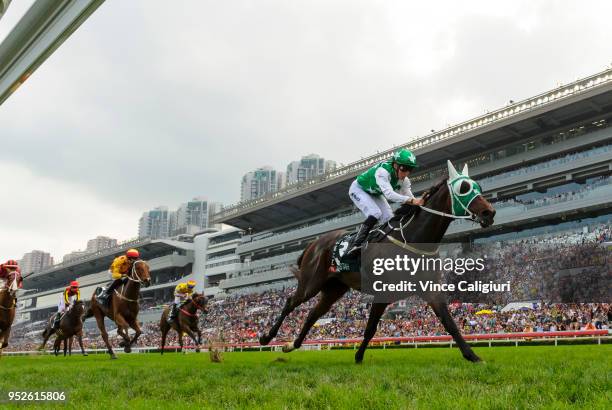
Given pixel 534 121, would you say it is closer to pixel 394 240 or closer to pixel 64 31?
pixel 394 240

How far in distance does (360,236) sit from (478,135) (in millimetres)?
35350

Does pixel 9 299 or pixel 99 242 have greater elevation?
pixel 99 242

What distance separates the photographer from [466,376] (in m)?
4.63

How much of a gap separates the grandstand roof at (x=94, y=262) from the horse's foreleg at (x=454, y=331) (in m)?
75.8

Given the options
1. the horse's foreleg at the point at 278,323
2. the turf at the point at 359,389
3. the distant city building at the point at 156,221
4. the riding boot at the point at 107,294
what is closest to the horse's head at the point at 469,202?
the turf at the point at 359,389

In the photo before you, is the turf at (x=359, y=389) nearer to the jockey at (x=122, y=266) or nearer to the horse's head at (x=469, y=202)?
the horse's head at (x=469, y=202)

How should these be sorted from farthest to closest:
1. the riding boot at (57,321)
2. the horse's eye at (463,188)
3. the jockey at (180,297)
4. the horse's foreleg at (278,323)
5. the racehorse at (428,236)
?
1. the riding boot at (57,321)
2. the jockey at (180,297)
3. the horse's foreleg at (278,323)
4. the horse's eye at (463,188)
5. the racehorse at (428,236)

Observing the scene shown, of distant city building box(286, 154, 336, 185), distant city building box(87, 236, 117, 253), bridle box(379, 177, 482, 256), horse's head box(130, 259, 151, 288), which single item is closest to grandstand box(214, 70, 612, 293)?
horse's head box(130, 259, 151, 288)

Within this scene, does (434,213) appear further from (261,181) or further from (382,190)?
(261,181)

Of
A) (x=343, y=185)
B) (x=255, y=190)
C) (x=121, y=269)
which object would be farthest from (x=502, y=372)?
(x=255, y=190)

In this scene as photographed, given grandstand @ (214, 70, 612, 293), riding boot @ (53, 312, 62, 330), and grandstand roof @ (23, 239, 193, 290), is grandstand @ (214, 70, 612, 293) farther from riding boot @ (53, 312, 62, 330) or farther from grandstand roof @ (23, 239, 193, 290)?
grandstand roof @ (23, 239, 193, 290)

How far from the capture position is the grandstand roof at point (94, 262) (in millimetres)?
80438

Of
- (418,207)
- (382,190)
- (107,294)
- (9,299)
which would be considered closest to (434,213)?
(418,207)

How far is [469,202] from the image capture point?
6.53m
